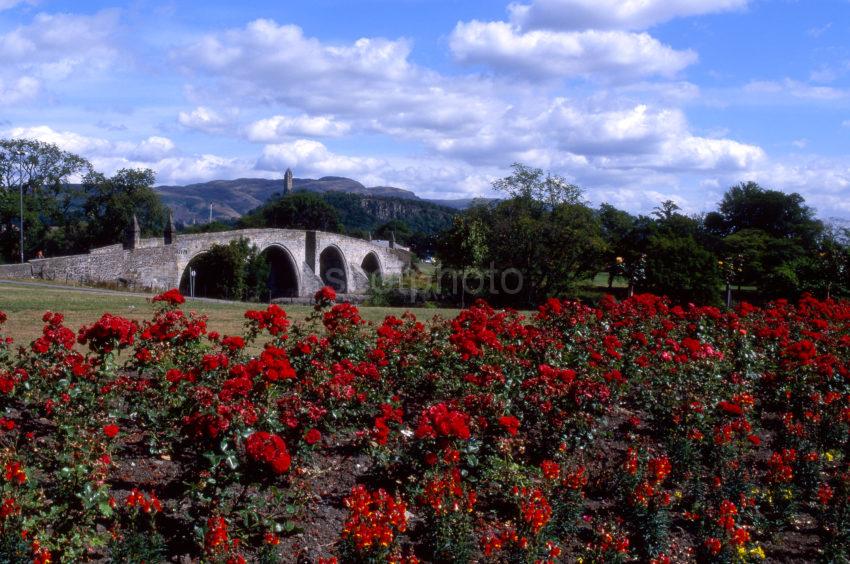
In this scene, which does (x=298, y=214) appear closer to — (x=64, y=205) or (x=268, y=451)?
(x=64, y=205)

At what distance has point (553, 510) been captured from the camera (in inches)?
173

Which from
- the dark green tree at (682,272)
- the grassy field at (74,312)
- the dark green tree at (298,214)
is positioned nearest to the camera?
the grassy field at (74,312)

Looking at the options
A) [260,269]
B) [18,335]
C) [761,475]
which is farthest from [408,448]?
[260,269]

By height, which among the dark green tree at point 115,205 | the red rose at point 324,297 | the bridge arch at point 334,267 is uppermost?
the dark green tree at point 115,205

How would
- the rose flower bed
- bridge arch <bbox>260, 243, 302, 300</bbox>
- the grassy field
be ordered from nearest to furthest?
the rose flower bed → the grassy field → bridge arch <bbox>260, 243, 302, 300</bbox>

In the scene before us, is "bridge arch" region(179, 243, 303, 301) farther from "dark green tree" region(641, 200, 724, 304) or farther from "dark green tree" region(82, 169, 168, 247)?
"dark green tree" region(641, 200, 724, 304)

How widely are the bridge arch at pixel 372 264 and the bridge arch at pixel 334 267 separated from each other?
288cm

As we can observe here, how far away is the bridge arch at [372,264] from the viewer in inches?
1991

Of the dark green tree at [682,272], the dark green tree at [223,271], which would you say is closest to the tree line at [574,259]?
the dark green tree at [682,272]

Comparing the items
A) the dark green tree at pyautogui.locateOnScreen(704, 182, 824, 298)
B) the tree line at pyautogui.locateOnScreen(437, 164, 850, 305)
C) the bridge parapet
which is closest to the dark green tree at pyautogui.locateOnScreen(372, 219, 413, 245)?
the bridge parapet

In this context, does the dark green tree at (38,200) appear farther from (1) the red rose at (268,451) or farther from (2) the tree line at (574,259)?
(1) the red rose at (268,451)

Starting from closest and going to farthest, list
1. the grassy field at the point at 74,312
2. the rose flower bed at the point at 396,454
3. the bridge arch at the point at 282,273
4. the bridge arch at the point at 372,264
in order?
1. the rose flower bed at the point at 396,454
2. the grassy field at the point at 74,312
3. the bridge arch at the point at 282,273
4. the bridge arch at the point at 372,264

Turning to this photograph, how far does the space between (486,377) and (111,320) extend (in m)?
2.67

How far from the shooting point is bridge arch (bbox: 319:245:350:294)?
46450mm
